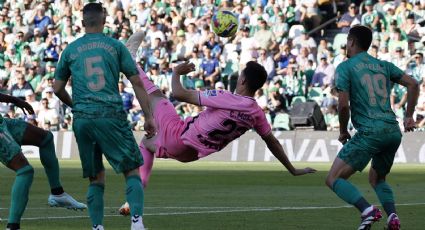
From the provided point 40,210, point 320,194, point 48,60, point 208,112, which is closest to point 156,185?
point 320,194

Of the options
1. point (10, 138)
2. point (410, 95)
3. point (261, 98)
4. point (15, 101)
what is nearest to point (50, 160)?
point (15, 101)

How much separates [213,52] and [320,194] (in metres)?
16.5

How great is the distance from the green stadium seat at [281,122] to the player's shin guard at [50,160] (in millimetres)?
18481

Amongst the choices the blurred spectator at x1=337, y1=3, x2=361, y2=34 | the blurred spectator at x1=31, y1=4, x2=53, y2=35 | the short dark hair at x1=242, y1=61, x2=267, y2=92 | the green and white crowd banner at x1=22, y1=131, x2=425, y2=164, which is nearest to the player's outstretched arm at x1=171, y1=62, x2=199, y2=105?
the short dark hair at x1=242, y1=61, x2=267, y2=92

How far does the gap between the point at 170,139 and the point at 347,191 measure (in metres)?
2.27

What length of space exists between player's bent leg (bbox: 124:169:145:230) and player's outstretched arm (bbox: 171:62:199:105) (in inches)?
59.2

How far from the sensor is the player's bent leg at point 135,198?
9992 mm

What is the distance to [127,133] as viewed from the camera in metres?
10.2

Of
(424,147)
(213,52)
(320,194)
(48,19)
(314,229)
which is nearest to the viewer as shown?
(314,229)

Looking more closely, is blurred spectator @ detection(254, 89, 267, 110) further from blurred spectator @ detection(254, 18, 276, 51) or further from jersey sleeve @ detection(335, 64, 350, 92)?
jersey sleeve @ detection(335, 64, 350, 92)

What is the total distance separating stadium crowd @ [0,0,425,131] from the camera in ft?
101

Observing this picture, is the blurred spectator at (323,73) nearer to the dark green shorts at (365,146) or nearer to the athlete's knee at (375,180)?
the athlete's knee at (375,180)

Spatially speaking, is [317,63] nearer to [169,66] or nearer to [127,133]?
[169,66]

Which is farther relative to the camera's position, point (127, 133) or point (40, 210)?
point (40, 210)
